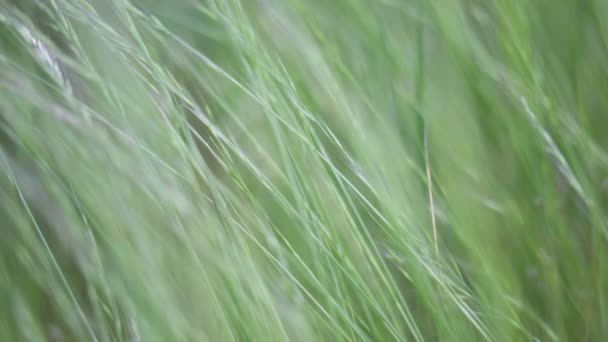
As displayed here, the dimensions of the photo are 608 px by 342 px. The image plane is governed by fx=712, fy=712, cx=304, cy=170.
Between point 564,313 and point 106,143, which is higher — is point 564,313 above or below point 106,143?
below

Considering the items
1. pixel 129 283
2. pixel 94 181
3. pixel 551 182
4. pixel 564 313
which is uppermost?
pixel 94 181

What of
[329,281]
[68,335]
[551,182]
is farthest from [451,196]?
[68,335]

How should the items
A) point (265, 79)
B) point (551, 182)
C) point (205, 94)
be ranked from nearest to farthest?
point (265, 79)
point (551, 182)
point (205, 94)

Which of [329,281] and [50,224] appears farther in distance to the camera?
[50,224]

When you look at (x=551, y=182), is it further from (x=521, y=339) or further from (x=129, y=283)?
(x=129, y=283)

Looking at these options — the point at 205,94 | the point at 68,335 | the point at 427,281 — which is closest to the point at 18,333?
the point at 68,335

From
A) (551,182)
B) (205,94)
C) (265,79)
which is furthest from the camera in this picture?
(205,94)

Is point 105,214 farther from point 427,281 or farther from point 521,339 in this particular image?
point 521,339
